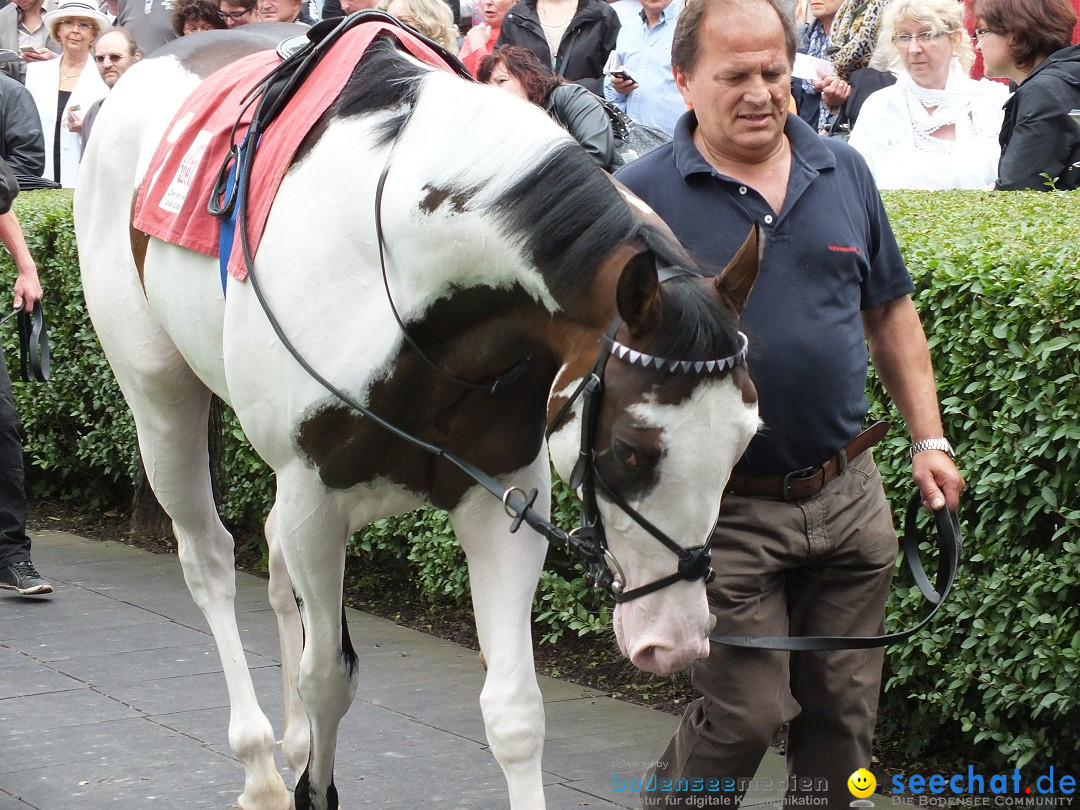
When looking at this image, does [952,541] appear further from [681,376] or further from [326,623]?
[326,623]

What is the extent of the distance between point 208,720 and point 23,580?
6.45ft

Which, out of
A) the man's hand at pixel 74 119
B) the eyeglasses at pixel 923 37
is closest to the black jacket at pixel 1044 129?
the eyeglasses at pixel 923 37

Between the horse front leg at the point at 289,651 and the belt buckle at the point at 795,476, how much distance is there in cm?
169

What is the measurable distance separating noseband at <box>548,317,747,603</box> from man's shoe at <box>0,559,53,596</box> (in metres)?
4.17

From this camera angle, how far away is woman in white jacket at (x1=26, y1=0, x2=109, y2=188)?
32.7 ft

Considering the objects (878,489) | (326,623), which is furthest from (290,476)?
(878,489)

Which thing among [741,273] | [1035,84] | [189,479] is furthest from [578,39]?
[741,273]

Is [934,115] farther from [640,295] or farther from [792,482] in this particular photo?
[640,295]

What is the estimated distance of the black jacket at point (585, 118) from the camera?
5656mm

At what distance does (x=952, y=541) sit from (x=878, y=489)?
0.20m

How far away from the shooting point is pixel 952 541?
322 centimetres

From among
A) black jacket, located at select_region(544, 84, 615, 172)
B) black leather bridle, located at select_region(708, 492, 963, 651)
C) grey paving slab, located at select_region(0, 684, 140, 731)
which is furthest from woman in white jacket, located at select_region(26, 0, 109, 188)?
black leather bridle, located at select_region(708, 492, 963, 651)

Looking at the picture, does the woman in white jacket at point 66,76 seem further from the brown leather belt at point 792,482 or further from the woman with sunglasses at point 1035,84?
the brown leather belt at point 792,482

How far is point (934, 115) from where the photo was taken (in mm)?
6855
